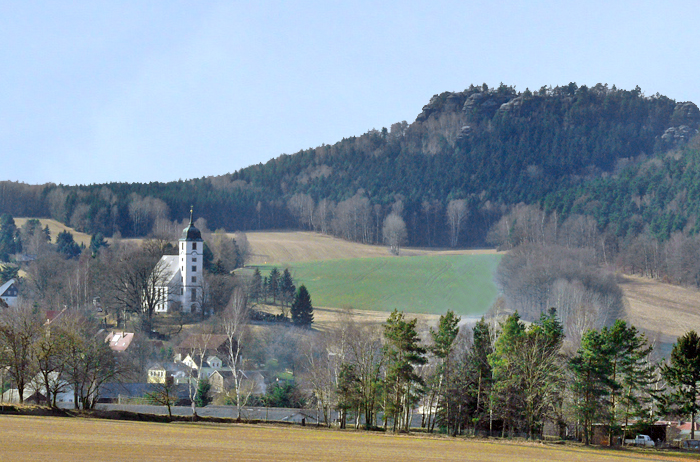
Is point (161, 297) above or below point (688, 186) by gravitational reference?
below

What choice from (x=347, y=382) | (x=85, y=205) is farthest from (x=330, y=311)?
(x=85, y=205)

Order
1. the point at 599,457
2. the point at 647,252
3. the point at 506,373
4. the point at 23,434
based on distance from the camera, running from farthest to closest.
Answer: the point at 647,252
the point at 506,373
the point at 599,457
the point at 23,434

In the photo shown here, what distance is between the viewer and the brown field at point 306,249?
15875 centimetres

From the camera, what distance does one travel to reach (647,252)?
15062cm

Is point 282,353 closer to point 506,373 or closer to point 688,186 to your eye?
point 506,373

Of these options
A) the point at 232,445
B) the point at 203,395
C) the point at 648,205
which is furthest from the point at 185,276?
the point at 648,205

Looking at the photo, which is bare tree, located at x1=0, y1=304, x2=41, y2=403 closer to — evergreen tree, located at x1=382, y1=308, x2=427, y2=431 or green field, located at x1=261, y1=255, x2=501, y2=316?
evergreen tree, located at x1=382, y1=308, x2=427, y2=431

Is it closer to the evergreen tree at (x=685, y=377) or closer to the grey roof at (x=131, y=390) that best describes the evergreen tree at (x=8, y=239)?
the grey roof at (x=131, y=390)

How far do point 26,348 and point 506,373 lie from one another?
31.7 m

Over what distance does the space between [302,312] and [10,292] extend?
4747 centimetres

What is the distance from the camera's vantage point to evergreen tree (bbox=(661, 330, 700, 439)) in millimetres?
52312

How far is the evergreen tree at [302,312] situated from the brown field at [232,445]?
5407cm

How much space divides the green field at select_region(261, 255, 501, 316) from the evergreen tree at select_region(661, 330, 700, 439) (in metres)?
58.1

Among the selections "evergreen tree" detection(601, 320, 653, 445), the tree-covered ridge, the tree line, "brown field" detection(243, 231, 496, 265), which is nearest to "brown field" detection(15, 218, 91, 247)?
"brown field" detection(243, 231, 496, 265)
